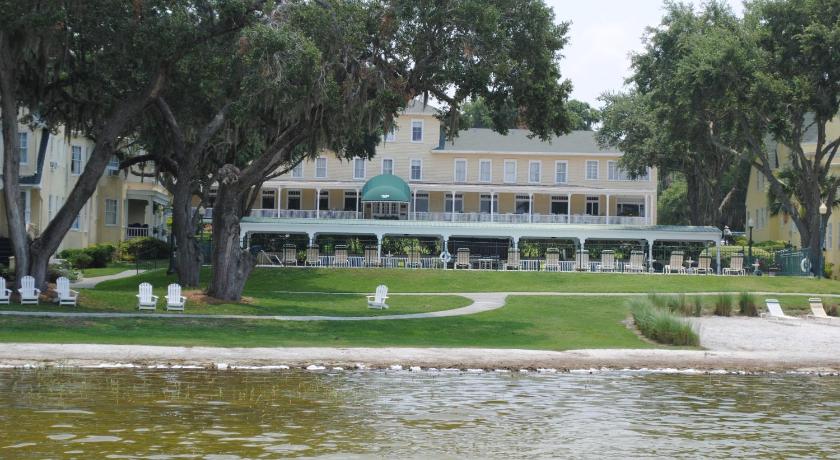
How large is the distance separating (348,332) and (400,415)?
10.4m

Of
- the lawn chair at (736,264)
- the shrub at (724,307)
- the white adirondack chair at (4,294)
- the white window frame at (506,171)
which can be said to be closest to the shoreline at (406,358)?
the white adirondack chair at (4,294)

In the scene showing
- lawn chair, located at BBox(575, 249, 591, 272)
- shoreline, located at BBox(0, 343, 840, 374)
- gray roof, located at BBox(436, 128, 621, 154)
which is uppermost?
gray roof, located at BBox(436, 128, 621, 154)

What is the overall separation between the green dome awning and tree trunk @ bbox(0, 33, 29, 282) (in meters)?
34.6

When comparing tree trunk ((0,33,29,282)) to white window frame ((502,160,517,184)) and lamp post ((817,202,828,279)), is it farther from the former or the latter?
white window frame ((502,160,517,184))

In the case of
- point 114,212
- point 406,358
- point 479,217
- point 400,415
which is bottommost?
point 400,415

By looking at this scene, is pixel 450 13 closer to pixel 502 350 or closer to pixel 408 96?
pixel 408 96

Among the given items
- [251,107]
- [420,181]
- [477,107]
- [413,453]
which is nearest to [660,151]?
[420,181]

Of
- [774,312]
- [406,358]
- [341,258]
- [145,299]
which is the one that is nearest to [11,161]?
[145,299]

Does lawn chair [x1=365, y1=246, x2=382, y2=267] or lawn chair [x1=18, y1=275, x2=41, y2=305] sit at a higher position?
lawn chair [x1=365, y1=246, x2=382, y2=267]

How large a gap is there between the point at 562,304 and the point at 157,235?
37783 millimetres

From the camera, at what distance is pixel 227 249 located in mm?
30812

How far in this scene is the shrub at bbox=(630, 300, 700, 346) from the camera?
2620cm

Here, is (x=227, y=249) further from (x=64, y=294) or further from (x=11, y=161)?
(x=11, y=161)

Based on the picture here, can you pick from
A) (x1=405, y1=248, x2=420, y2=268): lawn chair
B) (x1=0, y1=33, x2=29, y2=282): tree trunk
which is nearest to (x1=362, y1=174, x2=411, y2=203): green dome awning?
(x1=405, y1=248, x2=420, y2=268): lawn chair
